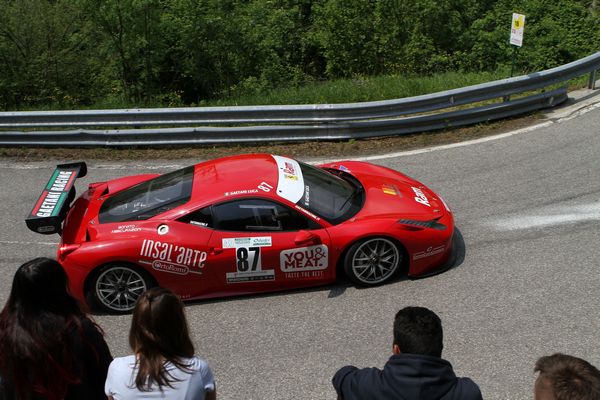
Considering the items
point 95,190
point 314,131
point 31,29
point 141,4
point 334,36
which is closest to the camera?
point 95,190

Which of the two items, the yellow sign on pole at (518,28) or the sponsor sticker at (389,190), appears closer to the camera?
the sponsor sticker at (389,190)

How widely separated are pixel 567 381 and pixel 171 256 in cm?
474

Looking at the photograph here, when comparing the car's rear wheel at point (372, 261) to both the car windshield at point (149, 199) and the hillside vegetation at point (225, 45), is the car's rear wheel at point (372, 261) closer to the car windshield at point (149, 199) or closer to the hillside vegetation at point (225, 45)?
the car windshield at point (149, 199)

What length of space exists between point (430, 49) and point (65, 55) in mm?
8963

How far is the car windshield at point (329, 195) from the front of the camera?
741 cm

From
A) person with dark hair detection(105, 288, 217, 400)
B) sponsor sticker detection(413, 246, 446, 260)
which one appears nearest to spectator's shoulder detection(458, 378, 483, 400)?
person with dark hair detection(105, 288, 217, 400)

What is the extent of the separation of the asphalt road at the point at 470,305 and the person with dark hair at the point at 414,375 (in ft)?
7.04

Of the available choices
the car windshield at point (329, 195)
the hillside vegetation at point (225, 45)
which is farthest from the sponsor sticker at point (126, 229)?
A: the hillside vegetation at point (225, 45)

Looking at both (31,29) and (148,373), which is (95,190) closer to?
(148,373)

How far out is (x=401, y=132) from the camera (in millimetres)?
11461

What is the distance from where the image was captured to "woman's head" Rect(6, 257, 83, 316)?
3803mm

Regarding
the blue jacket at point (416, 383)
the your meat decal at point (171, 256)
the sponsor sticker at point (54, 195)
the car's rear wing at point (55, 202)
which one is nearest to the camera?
the blue jacket at point (416, 383)

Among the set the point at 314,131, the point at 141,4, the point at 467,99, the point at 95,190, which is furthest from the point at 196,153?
the point at 141,4

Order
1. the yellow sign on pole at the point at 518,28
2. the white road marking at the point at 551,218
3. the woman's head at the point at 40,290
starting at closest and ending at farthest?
the woman's head at the point at 40,290
the white road marking at the point at 551,218
the yellow sign on pole at the point at 518,28
